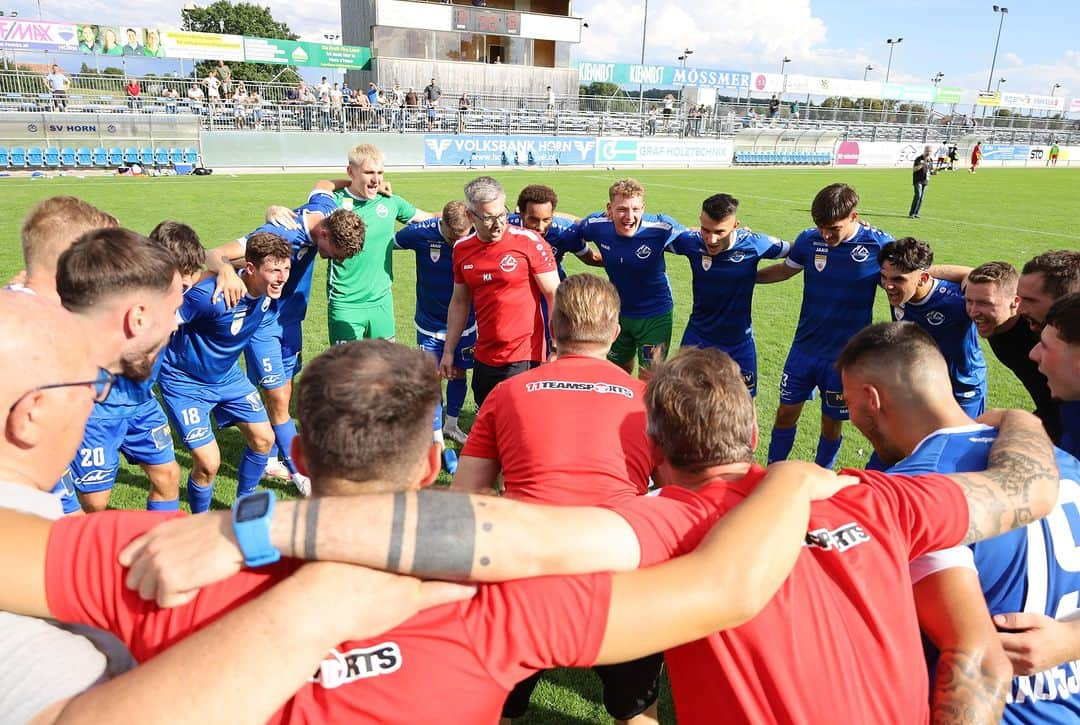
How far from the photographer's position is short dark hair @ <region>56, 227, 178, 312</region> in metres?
2.77

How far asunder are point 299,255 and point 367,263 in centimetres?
97

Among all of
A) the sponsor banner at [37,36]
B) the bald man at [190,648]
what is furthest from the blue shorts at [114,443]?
the sponsor banner at [37,36]

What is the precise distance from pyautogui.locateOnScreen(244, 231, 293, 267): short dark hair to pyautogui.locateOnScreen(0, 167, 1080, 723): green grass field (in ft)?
6.96

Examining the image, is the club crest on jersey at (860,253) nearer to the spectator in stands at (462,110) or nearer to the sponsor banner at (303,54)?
the spectator in stands at (462,110)

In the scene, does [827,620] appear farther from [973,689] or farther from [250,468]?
[250,468]

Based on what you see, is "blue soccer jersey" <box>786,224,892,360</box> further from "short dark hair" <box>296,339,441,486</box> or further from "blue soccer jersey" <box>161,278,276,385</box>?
"short dark hair" <box>296,339,441,486</box>

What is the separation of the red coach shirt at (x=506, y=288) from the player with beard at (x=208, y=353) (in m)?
1.49

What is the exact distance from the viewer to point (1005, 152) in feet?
178

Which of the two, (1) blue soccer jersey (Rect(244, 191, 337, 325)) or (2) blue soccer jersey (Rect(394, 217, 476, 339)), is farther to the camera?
(2) blue soccer jersey (Rect(394, 217, 476, 339))

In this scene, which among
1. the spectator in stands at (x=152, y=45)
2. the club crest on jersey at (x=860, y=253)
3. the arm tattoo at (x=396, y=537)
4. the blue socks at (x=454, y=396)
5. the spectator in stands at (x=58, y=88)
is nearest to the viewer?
the arm tattoo at (x=396, y=537)

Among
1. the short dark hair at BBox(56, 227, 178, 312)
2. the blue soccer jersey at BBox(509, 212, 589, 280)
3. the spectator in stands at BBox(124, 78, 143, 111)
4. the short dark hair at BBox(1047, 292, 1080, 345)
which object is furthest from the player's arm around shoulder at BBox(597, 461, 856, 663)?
the spectator in stands at BBox(124, 78, 143, 111)

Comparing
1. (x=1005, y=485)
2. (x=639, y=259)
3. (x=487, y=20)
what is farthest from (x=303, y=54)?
(x=1005, y=485)

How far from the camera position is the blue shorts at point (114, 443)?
4.26m

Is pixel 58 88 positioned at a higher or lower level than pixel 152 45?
lower
